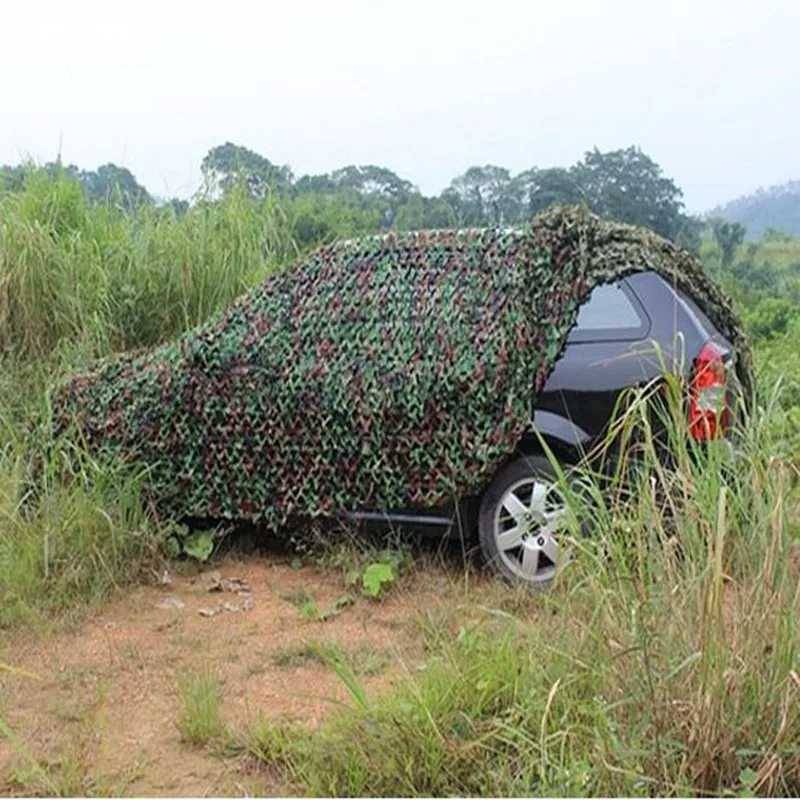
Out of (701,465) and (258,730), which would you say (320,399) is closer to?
(258,730)

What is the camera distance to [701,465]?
133 inches

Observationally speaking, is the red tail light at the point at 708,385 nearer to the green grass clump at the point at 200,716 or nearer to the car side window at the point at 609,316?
the car side window at the point at 609,316

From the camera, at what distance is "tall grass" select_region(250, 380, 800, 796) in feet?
9.41

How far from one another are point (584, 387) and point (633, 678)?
7.01 ft

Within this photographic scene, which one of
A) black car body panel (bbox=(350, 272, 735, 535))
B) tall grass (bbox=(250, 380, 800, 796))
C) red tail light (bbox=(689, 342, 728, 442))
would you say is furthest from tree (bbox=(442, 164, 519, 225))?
tall grass (bbox=(250, 380, 800, 796))

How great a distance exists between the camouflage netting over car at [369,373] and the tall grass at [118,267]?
6.28 feet

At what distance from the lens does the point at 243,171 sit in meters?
9.11

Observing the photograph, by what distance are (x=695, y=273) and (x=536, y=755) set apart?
3.10 metres

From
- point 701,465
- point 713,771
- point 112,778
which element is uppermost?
point 701,465

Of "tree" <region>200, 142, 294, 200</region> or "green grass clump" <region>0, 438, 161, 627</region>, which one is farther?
"tree" <region>200, 142, 294, 200</region>

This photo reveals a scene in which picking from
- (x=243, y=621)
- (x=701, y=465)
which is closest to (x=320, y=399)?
(x=243, y=621)

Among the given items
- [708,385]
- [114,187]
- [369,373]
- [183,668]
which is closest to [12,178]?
[114,187]

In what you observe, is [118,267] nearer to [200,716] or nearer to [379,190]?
[379,190]

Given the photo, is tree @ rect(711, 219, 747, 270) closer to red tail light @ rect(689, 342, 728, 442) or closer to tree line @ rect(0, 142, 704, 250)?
tree line @ rect(0, 142, 704, 250)
